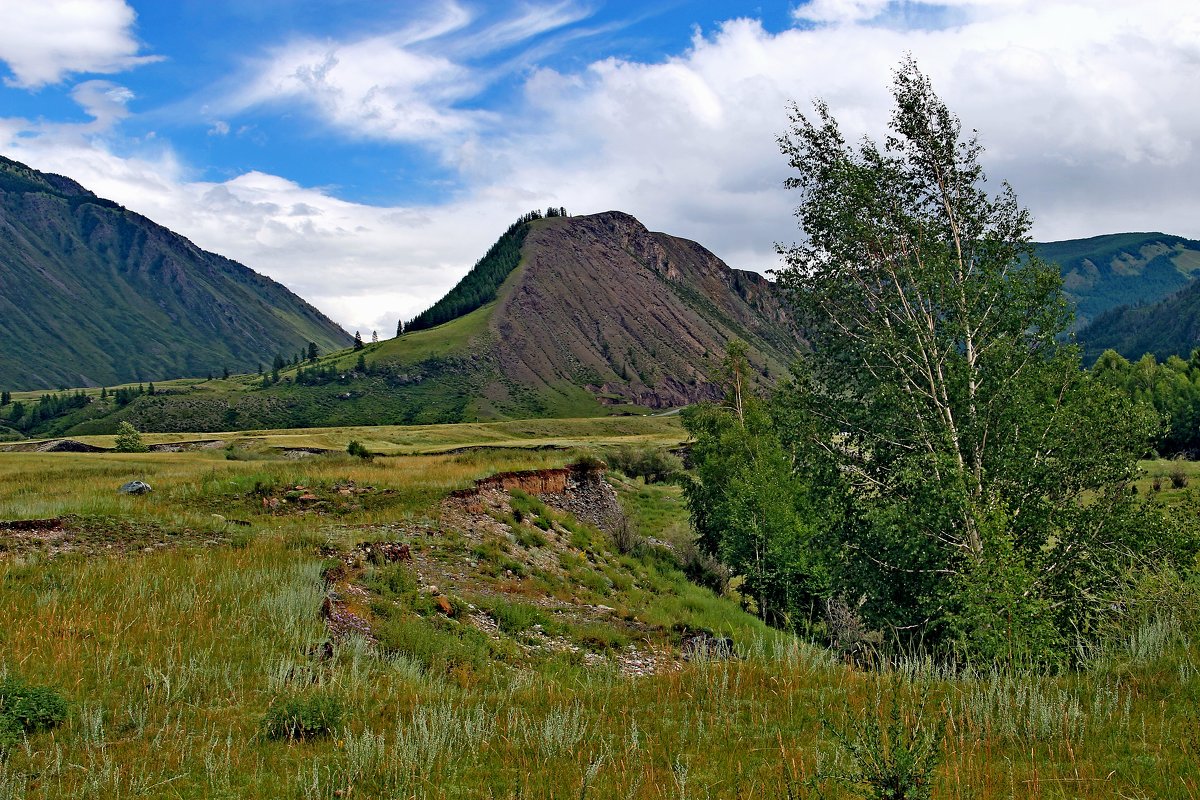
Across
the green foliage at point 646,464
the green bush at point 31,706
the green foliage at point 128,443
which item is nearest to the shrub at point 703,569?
the green bush at point 31,706

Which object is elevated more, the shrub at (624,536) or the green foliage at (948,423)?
the green foliage at (948,423)

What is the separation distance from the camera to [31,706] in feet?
25.3

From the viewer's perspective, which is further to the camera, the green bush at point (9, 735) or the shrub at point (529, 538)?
the shrub at point (529, 538)

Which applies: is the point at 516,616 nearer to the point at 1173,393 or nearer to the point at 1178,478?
the point at 1178,478

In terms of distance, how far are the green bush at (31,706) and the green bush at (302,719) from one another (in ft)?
7.45

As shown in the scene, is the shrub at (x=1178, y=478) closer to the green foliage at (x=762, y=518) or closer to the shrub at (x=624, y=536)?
the green foliage at (x=762, y=518)

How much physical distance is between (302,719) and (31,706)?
3074 mm

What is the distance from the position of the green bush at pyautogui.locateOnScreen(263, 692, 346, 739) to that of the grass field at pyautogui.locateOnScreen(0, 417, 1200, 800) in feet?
0.27

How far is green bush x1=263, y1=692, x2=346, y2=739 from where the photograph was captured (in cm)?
769

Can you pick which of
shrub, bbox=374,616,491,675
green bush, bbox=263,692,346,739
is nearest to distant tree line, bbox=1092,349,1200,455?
shrub, bbox=374,616,491,675

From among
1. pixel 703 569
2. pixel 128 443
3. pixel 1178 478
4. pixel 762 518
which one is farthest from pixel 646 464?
pixel 128 443

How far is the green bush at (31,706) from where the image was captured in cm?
749

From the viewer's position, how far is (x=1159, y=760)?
239 inches

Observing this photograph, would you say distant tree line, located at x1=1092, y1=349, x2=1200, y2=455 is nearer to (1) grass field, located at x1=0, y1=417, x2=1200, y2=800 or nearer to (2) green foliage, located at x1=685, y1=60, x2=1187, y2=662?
(2) green foliage, located at x1=685, y1=60, x2=1187, y2=662
